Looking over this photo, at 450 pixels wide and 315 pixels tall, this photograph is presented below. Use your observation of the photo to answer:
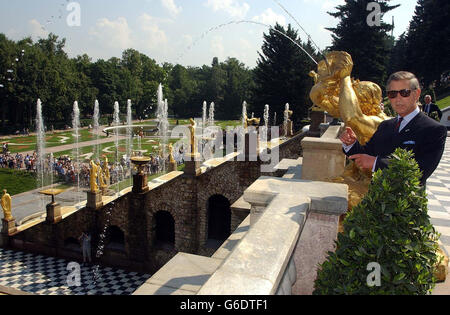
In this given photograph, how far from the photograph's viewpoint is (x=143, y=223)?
1764 cm

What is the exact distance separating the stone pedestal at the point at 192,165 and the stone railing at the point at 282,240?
1220 cm

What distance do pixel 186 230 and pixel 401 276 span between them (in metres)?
15.6

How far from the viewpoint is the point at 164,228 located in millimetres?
18391

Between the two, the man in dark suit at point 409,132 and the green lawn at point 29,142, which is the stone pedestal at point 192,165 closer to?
the man in dark suit at point 409,132

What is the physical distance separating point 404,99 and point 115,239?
58.4 ft

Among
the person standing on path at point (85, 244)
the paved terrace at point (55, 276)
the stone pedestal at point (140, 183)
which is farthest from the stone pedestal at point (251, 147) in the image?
the person standing on path at point (85, 244)

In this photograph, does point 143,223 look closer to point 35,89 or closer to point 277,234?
point 277,234

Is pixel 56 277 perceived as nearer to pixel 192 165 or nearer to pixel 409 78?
pixel 192 165

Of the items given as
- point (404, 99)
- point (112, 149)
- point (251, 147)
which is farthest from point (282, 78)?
point (404, 99)

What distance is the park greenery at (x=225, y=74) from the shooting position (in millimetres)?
38500

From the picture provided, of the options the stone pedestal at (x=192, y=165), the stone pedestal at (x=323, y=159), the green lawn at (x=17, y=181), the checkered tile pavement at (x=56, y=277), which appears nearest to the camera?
the stone pedestal at (x=323, y=159)

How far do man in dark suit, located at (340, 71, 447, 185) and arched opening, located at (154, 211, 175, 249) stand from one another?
15368 mm

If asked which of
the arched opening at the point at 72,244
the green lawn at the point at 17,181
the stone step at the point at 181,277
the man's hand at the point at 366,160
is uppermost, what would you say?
the man's hand at the point at 366,160

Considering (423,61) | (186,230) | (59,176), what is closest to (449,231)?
(186,230)
